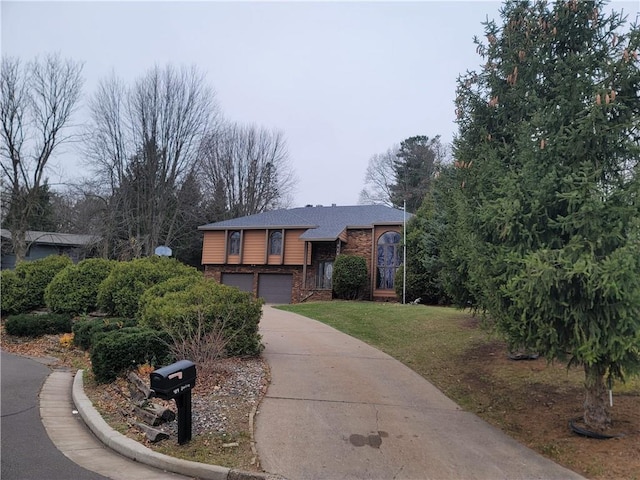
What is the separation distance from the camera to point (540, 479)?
165 inches

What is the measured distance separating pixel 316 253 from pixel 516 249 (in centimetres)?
1874

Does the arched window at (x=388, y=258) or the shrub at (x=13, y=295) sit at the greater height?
the arched window at (x=388, y=258)

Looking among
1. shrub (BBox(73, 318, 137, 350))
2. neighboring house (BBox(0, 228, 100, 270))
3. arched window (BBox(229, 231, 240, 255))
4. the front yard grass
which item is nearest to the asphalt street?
shrub (BBox(73, 318, 137, 350))

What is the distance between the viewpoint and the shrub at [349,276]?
20891 mm

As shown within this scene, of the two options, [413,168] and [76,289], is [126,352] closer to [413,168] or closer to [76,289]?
[76,289]

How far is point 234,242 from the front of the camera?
85.4 ft

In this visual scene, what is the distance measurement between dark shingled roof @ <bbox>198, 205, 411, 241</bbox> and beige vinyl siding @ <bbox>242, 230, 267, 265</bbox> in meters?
0.43

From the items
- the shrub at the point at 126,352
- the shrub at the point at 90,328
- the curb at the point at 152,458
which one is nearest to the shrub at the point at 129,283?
the shrub at the point at 90,328

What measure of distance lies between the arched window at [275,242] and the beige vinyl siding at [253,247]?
1.31 feet

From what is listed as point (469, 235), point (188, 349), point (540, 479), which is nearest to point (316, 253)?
point (188, 349)

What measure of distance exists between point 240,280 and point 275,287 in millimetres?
2363

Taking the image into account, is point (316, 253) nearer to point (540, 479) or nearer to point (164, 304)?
point (164, 304)

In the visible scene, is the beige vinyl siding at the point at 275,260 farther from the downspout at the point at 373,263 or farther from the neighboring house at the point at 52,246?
the neighboring house at the point at 52,246

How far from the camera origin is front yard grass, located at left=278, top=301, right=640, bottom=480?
478 cm
